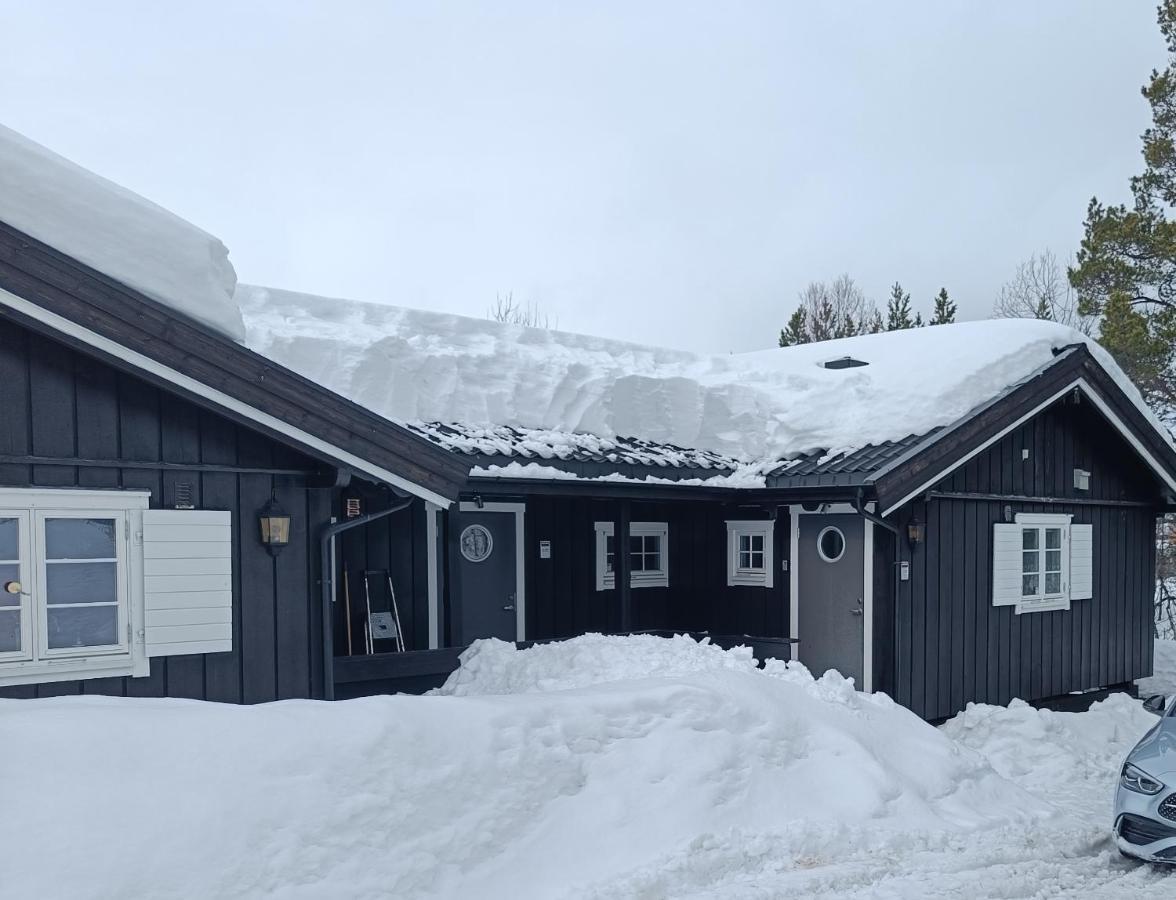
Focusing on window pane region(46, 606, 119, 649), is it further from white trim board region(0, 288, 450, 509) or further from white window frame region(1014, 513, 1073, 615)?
white window frame region(1014, 513, 1073, 615)

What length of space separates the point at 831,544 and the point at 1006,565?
2.35 metres

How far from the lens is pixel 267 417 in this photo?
6.78 m

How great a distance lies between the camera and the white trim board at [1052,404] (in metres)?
10.0

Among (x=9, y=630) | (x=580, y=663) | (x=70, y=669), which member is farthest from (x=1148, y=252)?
(x=9, y=630)

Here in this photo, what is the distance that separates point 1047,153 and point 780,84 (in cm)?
1667

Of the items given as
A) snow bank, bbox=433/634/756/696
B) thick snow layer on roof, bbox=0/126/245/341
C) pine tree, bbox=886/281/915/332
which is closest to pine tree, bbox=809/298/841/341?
pine tree, bbox=886/281/915/332

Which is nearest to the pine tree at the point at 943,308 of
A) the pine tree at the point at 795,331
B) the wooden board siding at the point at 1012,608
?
the pine tree at the point at 795,331

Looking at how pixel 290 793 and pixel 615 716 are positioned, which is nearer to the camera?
pixel 290 793

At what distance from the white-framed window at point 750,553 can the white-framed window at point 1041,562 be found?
257cm

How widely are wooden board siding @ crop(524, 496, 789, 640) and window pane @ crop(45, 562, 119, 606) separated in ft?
17.0

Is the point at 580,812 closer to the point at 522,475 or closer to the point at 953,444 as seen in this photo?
the point at 522,475

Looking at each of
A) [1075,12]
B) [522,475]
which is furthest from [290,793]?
[1075,12]

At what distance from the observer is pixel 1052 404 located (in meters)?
11.9

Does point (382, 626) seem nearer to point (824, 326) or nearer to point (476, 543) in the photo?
point (476, 543)
